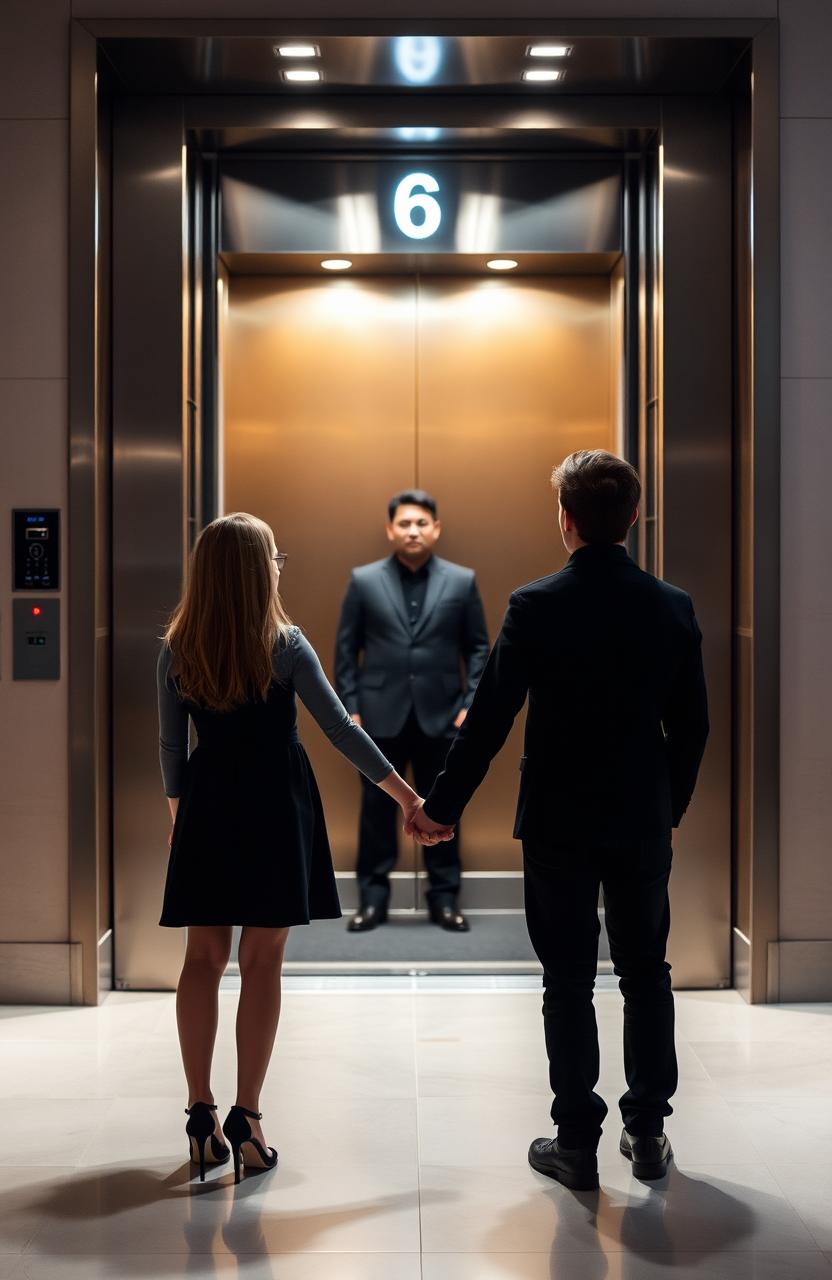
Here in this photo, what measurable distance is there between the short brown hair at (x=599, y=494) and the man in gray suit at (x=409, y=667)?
8.50 ft

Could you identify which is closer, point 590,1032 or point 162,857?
point 590,1032

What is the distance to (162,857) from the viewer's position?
4.98 metres

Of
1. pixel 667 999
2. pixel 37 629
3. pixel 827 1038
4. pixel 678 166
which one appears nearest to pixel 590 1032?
pixel 667 999

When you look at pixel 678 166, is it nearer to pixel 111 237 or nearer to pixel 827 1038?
pixel 111 237

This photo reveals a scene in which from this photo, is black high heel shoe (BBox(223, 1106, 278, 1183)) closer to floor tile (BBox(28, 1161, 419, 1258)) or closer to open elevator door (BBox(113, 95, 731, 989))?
floor tile (BBox(28, 1161, 419, 1258))

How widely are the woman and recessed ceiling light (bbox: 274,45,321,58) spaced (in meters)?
2.24

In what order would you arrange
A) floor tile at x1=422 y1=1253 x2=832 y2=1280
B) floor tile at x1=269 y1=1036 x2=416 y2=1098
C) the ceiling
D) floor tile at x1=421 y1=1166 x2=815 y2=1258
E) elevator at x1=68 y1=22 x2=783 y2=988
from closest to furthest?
floor tile at x1=422 y1=1253 x2=832 y2=1280, floor tile at x1=421 y1=1166 x2=815 y2=1258, floor tile at x1=269 y1=1036 x2=416 y2=1098, the ceiling, elevator at x1=68 y1=22 x2=783 y2=988

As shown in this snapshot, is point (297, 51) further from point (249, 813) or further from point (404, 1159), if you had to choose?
point (404, 1159)

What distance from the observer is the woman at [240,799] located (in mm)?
3221

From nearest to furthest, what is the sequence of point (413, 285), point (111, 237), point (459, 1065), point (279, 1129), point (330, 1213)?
point (330, 1213) → point (279, 1129) → point (459, 1065) → point (111, 237) → point (413, 285)

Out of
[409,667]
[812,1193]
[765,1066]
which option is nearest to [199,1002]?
[812,1193]

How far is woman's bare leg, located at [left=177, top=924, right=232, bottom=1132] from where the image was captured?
130 inches

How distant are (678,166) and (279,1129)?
366cm

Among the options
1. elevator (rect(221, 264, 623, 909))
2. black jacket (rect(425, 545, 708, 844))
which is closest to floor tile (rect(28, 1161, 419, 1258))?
black jacket (rect(425, 545, 708, 844))
